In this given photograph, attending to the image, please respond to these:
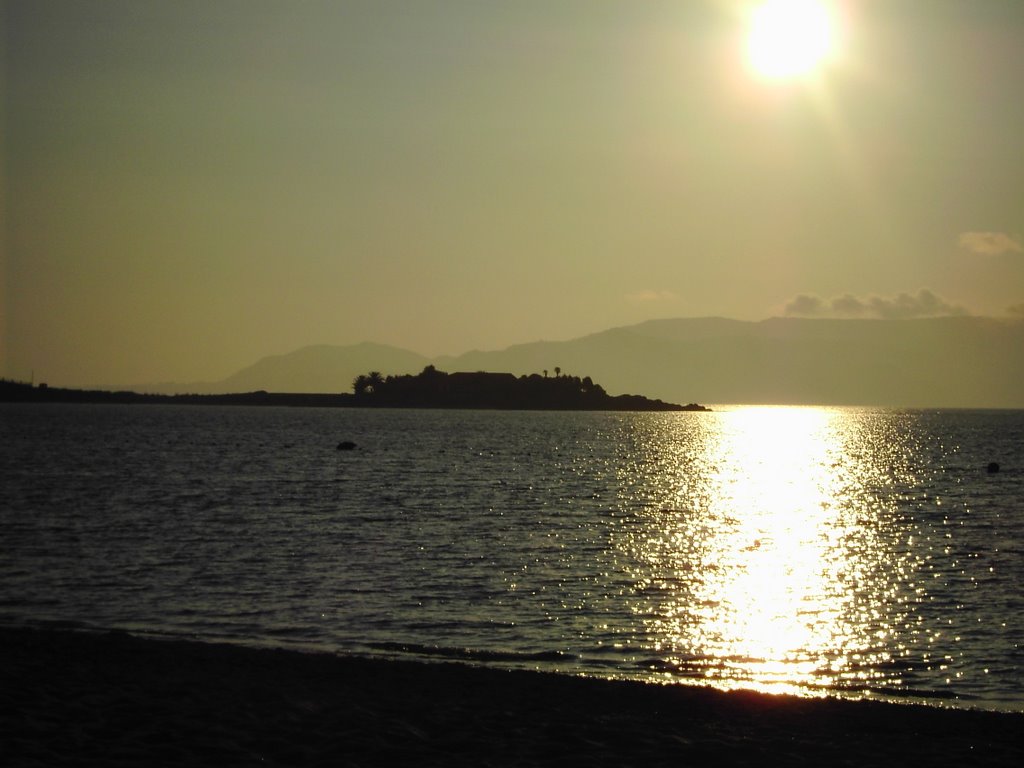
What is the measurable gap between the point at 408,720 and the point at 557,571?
20902 millimetres

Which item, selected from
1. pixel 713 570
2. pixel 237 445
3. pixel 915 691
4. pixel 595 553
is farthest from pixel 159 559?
pixel 237 445

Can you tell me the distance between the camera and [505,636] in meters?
27.1

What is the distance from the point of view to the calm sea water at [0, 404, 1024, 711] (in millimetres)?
25609

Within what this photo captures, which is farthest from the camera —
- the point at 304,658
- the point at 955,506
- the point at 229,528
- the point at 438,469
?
the point at 438,469

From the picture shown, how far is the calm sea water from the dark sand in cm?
340

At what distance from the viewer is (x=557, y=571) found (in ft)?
124

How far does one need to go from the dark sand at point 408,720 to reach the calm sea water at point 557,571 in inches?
134

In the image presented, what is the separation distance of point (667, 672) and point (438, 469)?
7225 centimetres

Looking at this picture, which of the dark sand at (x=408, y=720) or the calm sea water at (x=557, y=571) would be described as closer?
the dark sand at (x=408, y=720)

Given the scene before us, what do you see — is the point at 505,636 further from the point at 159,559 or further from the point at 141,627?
the point at 159,559

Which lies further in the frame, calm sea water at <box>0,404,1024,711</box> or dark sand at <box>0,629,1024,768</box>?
calm sea water at <box>0,404,1024,711</box>

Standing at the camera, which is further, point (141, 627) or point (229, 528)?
point (229, 528)

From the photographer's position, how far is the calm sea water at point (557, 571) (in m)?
25.6

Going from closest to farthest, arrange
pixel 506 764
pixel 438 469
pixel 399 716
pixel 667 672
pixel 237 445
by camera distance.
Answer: pixel 506 764 → pixel 399 716 → pixel 667 672 → pixel 438 469 → pixel 237 445
